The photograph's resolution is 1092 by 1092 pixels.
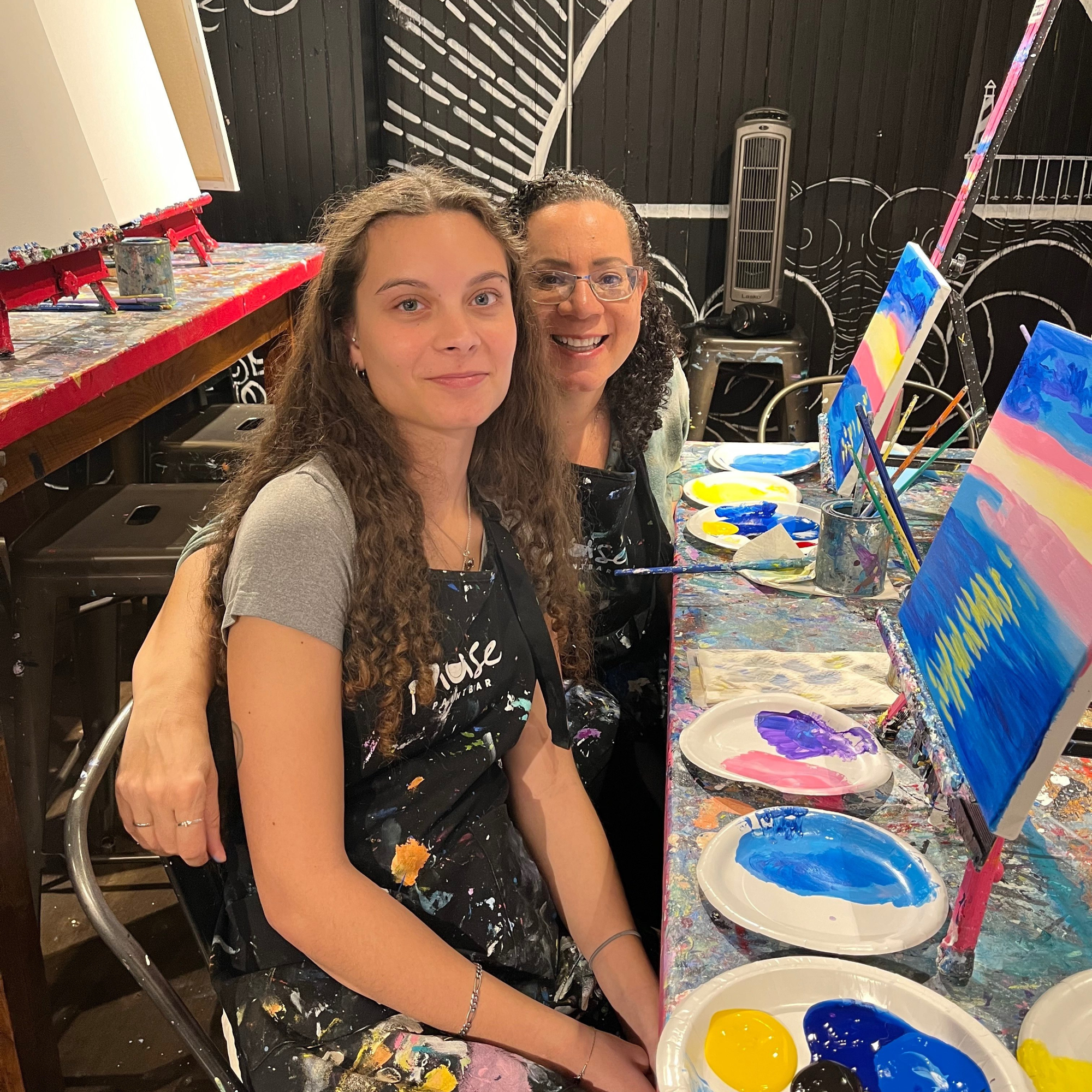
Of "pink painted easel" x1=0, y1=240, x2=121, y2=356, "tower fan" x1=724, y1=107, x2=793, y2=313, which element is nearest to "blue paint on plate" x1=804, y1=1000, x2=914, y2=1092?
"pink painted easel" x1=0, y1=240, x2=121, y2=356

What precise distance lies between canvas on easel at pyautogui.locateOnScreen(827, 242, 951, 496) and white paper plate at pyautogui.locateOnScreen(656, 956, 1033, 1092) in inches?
42.9

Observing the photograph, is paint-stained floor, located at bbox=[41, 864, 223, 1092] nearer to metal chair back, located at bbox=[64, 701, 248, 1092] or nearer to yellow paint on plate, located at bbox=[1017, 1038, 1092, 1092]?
metal chair back, located at bbox=[64, 701, 248, 1092]

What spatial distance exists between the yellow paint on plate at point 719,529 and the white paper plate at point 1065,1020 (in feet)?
3.94

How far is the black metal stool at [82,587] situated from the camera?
1.79 metres

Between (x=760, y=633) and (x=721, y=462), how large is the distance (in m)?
0.96

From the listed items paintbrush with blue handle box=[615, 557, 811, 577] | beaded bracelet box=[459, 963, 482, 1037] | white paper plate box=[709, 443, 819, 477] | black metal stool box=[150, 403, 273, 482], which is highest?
paintbrush with blue handle box=[615, 557, 811, 577]

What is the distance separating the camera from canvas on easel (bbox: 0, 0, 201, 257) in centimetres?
201

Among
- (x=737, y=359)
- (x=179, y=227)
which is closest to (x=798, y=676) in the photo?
(x=179, y=227)

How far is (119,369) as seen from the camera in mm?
1936

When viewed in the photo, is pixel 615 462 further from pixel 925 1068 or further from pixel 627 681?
pixel 925 1068

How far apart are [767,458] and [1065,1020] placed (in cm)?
178

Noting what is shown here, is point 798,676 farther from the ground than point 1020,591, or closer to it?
closer to it

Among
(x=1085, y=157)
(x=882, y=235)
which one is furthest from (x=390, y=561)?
(x=1085, y=157)

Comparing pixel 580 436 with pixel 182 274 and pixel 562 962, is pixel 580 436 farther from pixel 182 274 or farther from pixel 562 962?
pixel 182 274
